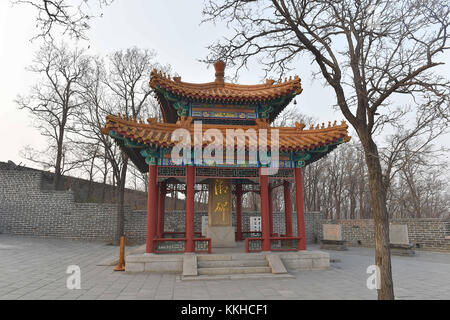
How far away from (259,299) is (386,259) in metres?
2.68

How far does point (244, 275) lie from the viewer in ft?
24.8

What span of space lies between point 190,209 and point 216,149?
2.06 m

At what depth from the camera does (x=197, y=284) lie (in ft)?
22.1

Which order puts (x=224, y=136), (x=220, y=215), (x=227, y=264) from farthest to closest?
1. (x=220, y=215)
2. (x=224, y=136)
3. (x=227, y=264)

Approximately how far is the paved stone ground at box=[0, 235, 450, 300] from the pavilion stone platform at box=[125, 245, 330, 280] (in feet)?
1.02

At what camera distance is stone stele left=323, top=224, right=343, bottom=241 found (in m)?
15.8

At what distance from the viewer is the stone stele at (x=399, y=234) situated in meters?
13.6

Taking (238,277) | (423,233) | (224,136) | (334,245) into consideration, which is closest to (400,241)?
(423,233)

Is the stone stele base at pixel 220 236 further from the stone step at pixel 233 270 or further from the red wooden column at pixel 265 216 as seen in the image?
the stone step at pixel 233 270

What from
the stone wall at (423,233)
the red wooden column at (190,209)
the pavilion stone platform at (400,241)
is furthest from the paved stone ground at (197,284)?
the stone wall at (423,233)

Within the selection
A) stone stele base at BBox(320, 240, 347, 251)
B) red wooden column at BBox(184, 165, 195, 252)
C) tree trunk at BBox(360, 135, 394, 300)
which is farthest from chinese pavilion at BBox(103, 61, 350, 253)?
stone stele base at BBox(320, 240, 347, 251)

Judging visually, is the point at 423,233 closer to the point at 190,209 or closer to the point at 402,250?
the point at 402,250
